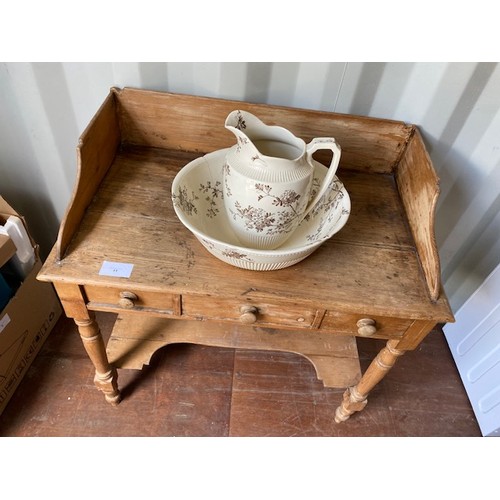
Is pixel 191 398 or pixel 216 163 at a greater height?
pixel 216 163

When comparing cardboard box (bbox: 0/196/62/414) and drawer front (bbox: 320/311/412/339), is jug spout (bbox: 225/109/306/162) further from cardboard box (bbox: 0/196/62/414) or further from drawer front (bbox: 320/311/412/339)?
cardboard box (bbox: 0/196/62/414)

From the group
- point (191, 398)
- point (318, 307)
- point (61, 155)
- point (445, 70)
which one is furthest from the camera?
point (191, 398)

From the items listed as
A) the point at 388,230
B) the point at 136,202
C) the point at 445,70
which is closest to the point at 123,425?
the point at 136,202

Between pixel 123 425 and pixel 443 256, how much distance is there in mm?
1118

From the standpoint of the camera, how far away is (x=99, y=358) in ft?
3.22

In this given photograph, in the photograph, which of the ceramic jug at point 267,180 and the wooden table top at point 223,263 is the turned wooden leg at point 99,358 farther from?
the ceramic jug at point 267,180

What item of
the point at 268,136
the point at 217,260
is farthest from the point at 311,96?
the point at 217,260

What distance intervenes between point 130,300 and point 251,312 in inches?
9.4

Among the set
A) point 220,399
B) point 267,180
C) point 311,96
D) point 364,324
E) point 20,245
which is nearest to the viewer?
point 267,180

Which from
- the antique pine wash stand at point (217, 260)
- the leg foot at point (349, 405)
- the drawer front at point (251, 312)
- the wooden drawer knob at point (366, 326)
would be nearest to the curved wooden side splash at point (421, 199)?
the antique pine wash stand at point (217, 260)

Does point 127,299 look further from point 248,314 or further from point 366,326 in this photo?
point 366,326

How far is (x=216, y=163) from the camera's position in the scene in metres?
0.87
